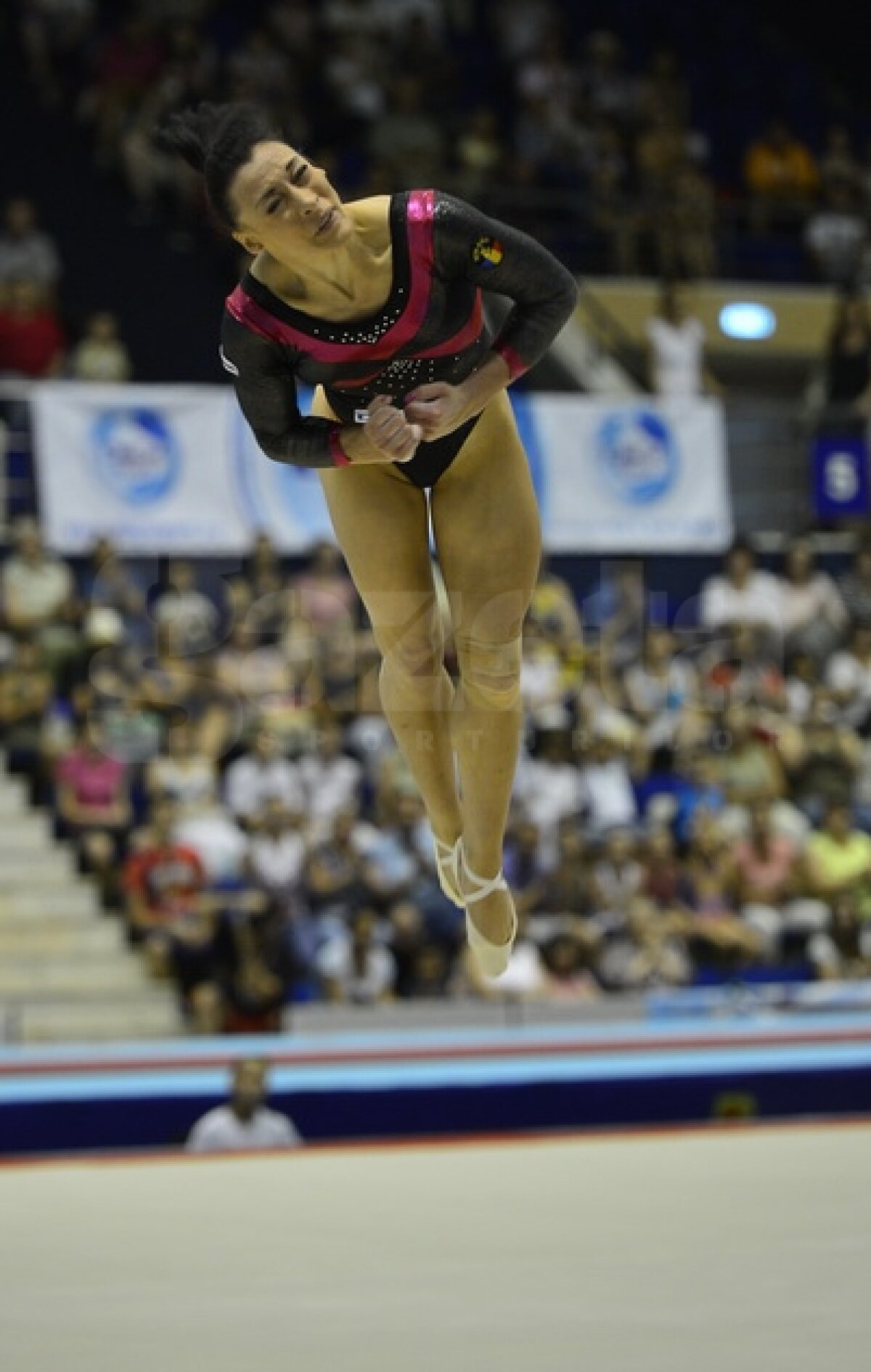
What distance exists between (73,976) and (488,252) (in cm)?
629

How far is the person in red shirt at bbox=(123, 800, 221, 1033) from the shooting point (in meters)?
9.55

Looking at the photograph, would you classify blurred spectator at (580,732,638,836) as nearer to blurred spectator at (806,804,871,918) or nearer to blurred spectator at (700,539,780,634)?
blurred spectator at (806,804,871,918)

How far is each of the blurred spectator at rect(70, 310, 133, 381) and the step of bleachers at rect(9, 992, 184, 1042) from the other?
3.75 meters

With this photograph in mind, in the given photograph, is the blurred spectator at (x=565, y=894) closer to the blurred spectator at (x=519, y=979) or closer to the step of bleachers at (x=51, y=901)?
Answer: the blurred spectator at (x=519, y=979)

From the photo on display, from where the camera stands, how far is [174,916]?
9.75 m

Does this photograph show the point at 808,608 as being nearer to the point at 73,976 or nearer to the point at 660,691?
the point at 660,691

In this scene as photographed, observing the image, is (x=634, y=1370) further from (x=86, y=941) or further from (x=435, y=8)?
(x=435, y=8)

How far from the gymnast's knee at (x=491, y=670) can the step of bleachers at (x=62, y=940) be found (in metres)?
5.61

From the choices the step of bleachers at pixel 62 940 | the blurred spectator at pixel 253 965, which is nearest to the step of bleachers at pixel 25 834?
the step of bleachers at pixel 62 940

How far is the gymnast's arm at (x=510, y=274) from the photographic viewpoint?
4328 mm

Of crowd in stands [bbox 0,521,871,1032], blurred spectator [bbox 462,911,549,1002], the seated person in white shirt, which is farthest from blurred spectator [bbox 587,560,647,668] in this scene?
the seated person in white shirt

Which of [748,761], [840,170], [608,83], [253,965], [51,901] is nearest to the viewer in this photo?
[253,965]

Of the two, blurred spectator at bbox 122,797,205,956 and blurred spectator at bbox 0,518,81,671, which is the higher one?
blurred spectator at bbox 0,518,81,671

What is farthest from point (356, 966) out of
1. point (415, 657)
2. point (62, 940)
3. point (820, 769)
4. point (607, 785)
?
point (415, 657)
